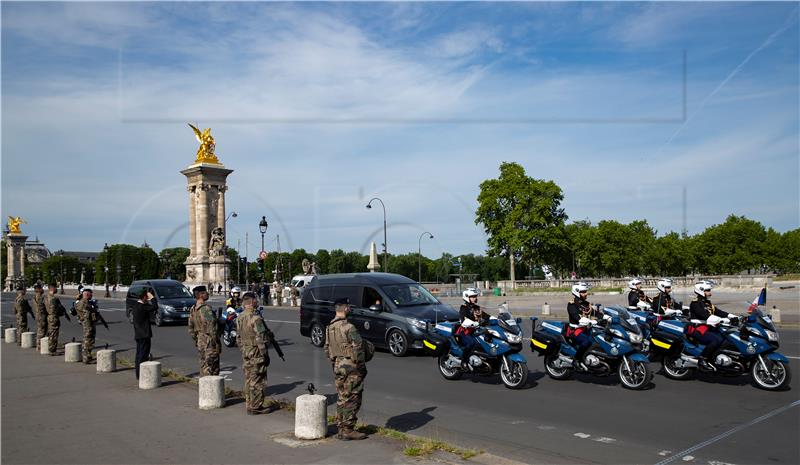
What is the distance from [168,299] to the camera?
90.0ft

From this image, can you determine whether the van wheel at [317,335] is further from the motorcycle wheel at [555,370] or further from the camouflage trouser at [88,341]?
the motorcycle wheel at [555,370]

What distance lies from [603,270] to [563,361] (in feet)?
299

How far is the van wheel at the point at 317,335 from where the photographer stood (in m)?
18.7

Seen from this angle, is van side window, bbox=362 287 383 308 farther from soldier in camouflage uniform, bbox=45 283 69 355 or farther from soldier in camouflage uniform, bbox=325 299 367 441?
soldier in camouflage uniform, bbox=325 299 367 441

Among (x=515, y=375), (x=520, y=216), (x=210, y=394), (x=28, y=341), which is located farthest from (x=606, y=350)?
(x=520, y=216)

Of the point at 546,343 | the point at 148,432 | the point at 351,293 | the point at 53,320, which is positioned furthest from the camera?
the point at 351,293

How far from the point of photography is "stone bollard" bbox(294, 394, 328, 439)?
775cm

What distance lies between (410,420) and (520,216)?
226 feet

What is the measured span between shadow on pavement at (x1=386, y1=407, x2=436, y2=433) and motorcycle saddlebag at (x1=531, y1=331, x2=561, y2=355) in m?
3.10

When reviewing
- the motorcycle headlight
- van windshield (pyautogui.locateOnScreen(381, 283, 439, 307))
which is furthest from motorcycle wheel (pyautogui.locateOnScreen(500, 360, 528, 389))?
van windshield (pyautogui.locateOnScreen(381, 283, 439, 307))

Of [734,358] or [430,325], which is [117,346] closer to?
[430,325]

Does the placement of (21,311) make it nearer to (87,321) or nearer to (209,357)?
(87,321)

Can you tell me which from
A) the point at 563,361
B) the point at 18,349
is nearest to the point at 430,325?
the point at 563,361

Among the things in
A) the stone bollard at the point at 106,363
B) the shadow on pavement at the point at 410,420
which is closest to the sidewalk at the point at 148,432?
the shadow on pavement at the point at 410,420
